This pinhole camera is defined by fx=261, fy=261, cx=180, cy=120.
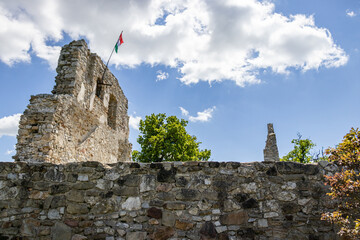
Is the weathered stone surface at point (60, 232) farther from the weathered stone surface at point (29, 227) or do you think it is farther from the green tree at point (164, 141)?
the green tree at point (164, 141)

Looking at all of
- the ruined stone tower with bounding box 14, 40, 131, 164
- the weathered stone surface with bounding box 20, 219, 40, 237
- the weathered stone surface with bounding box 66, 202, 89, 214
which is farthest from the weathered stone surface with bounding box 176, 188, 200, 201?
the ruined stone tower with bounding box 14, 40, 131, 164

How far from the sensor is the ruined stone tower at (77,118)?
20.3 feet

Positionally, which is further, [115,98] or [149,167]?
[115,98]

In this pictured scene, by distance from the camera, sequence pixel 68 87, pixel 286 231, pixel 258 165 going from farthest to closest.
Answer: pixel 68 87
pixel 258 165
pixel 286 231

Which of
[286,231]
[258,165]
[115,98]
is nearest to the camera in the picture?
[286,231]

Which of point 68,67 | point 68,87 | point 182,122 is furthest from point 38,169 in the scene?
point 182,122

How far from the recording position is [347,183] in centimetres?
310

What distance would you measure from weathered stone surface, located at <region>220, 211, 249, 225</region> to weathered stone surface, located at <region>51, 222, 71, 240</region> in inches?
82.0

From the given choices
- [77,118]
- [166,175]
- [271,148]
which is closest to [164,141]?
[271,148]

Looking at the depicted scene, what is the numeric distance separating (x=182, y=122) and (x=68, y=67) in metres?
11.8

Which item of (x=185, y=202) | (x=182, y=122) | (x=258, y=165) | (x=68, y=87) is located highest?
(x=182, y=122)

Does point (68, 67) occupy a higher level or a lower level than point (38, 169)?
higher

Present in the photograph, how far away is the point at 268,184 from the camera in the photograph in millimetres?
3725

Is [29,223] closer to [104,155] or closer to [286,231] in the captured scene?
[286,231]
